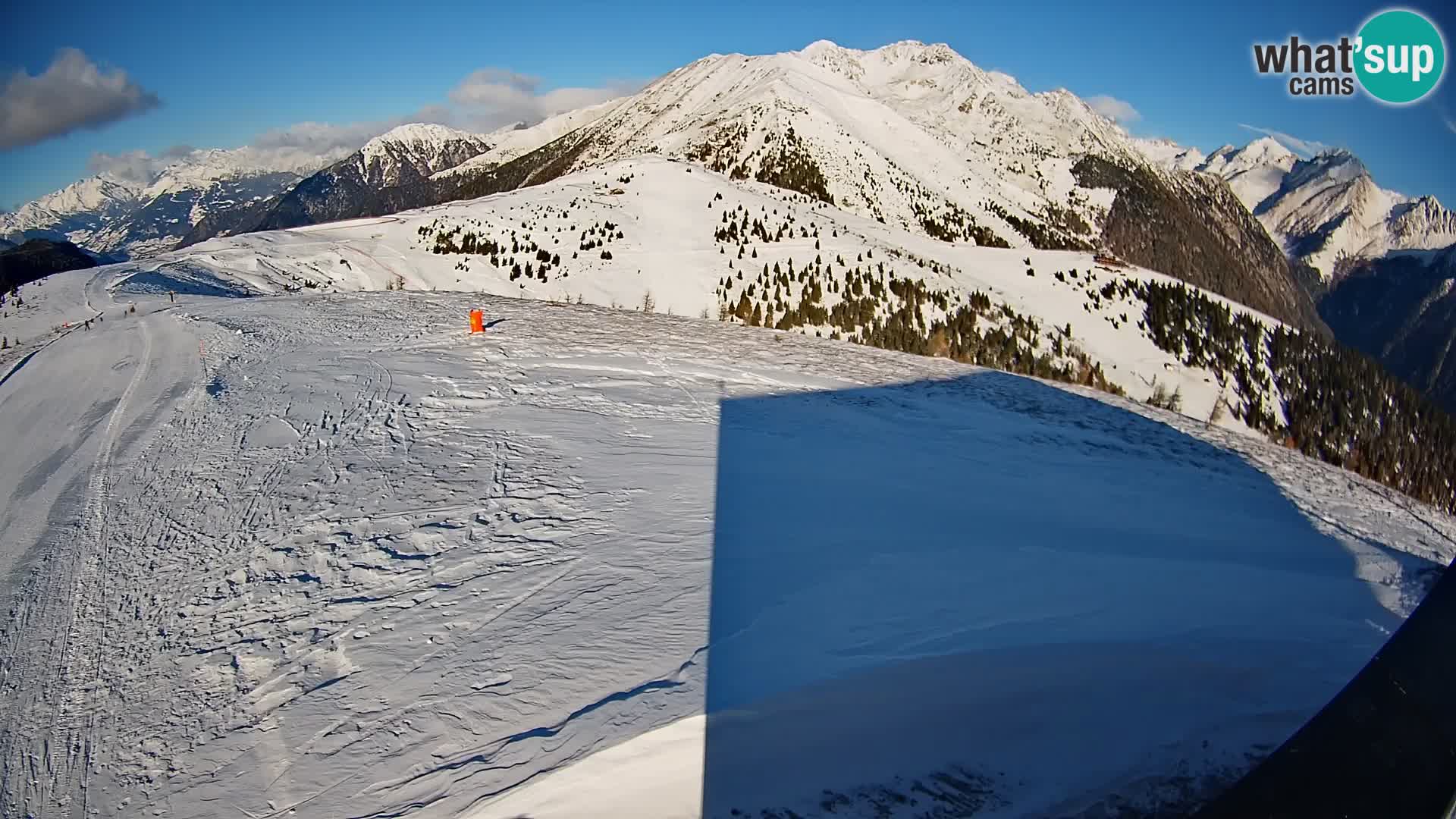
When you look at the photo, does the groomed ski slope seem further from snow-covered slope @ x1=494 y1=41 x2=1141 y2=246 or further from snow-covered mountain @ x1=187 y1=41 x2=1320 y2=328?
snow-covered slope @ x1=494 y1=41 x2=1141 y2=246

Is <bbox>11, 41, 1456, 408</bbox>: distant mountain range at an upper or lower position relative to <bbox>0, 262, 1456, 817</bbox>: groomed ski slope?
upper

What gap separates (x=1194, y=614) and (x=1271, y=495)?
599 cm

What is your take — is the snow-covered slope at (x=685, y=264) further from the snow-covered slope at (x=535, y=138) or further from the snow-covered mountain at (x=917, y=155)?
the snow-covered slope at (x=535, y=138)

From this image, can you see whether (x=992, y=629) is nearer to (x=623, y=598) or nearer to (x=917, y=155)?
(x=623, y=598)

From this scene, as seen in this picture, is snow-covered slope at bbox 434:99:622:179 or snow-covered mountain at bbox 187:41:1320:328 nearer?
snow-covered mountain at bbox 187:41:1320:328

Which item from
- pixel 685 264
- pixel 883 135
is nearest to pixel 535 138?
pixel 883 135

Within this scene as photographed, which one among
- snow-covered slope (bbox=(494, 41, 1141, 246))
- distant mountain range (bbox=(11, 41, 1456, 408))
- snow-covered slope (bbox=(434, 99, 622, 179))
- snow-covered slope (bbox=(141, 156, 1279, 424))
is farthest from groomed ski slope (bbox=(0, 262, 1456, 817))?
snow-covered slope (bbox=(434, 99, 622, 179))

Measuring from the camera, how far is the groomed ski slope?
4.18 metres

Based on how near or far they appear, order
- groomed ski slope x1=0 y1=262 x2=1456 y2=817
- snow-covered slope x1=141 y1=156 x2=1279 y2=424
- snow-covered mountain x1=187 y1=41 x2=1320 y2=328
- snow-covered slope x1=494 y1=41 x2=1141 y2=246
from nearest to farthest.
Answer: groomed ski slope x1=0 y1=262 x2=1456 y2=817 → snow-covered slope x1=141 y1=156 x2=1279 y2=424 → snow-covered slope x1=494 y1=41 x2=1141 y2=246 → snow-covered mountain x1=187 y1=41 x2=1320 y2=328

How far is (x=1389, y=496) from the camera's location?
11.8m

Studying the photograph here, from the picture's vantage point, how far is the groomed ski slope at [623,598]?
13.7ft

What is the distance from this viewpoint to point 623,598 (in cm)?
563

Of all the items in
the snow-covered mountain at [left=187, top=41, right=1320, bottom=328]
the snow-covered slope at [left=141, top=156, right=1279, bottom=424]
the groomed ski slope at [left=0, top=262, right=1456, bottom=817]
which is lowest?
the groomed ski slope at [left=0, top=262, right=1456, bottom=817]

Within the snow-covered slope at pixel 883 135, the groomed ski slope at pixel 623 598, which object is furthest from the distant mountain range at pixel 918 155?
the groomed ski slope at pixel 623 598
